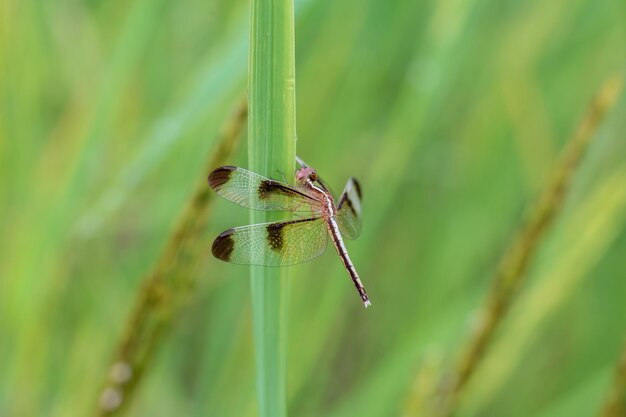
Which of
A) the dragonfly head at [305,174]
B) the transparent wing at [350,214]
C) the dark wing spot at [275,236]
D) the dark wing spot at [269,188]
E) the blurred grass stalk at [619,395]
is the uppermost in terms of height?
the transparent wing at [350,214]

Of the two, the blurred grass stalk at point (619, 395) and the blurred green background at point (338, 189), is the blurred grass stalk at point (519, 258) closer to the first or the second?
the blurred grass stalk at point (619, 395)

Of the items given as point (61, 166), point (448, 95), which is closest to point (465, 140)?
point (448, 95)

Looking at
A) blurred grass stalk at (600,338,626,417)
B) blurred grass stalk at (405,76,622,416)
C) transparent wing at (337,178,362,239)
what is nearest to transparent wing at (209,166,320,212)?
transparent wing at (337,178,362,239)

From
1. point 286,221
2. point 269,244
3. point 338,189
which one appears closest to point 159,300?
point 269,244

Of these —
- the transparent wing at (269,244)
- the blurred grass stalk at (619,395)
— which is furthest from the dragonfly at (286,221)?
the blurred grass stalk at (619,395)

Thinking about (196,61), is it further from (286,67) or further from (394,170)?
(286,67)

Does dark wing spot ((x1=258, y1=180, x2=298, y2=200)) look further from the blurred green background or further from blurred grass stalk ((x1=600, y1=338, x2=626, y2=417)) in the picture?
blurred grass stalk ((x1=600, y1=338, x2=626, y2=417))
